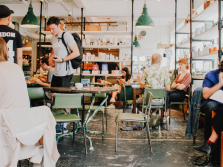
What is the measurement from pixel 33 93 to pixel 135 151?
203 centimetres

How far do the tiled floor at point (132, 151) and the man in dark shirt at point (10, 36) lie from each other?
52.6 inches

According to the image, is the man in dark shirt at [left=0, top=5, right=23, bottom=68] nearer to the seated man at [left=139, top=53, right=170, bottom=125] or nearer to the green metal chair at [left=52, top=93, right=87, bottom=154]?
the green metal chair at [left=52, top=93, right=87, bottom=154]

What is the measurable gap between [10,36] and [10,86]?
120 cm

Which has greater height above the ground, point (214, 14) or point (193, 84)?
point (214, 14)

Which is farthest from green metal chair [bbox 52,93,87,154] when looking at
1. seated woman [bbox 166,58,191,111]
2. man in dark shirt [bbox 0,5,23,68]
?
seated woman [bbox 166,58,191,111]

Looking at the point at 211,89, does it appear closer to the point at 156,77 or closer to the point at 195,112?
the point at 195,112

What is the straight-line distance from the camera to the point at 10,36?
238 cm

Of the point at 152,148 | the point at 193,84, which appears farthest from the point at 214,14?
the point at 152,148

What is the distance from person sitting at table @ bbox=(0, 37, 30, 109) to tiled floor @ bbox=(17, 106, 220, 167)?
1.05 meters

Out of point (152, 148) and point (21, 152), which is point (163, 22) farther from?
point (21, 152)

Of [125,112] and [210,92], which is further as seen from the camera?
[125,112]

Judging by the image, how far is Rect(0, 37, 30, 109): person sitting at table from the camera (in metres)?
1.42

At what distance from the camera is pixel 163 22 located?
11469 mm

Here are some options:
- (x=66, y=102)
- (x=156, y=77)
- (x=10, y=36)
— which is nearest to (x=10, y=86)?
(x=66, y=102)
